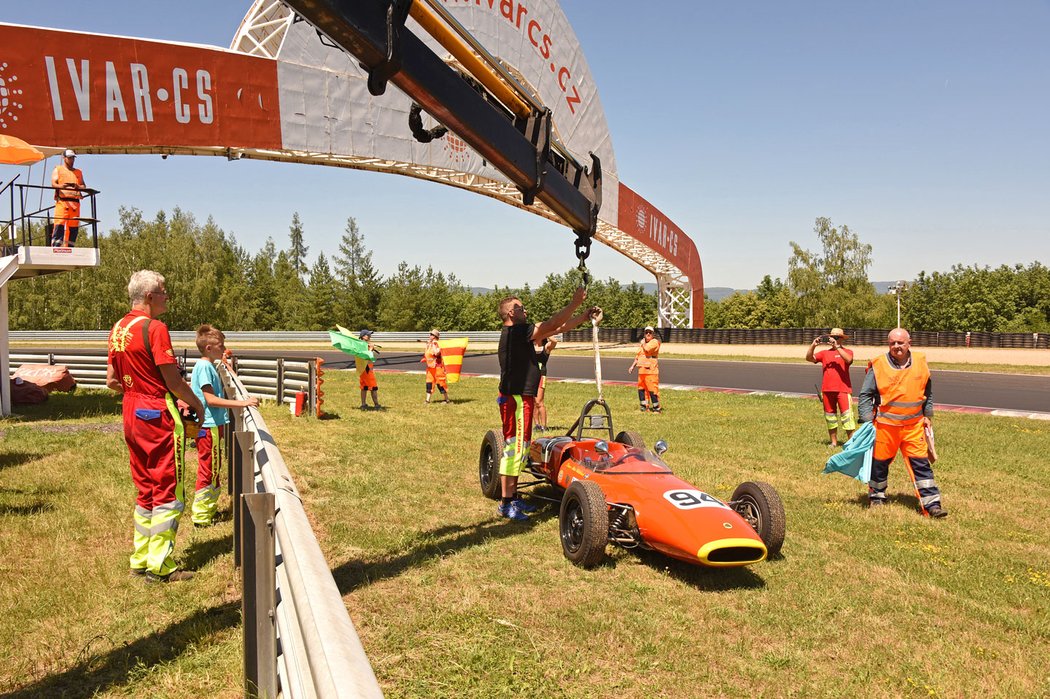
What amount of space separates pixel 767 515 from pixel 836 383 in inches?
213

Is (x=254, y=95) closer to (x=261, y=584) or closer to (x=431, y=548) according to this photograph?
(x=431, y=548)

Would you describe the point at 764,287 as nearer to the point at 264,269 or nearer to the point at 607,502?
the point at 264,269

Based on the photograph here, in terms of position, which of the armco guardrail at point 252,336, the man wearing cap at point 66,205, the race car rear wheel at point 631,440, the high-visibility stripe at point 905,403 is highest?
the man wearing cap at point 66,205

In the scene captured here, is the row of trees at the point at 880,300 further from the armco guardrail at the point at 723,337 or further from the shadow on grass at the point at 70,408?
the shadow on grass at the point at 70,408

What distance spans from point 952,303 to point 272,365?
2439 inches

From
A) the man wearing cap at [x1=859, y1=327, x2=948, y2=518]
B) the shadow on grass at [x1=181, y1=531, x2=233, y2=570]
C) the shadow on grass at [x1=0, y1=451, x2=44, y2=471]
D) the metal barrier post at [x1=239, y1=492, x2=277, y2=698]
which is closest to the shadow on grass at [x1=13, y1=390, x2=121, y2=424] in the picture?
the shadow on grass at [x1=0, y1=451, x2=44, y2=471]

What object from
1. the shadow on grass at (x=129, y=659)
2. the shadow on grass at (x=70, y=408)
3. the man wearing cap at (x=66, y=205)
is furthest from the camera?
the shadow on grass at (x=70, y=408)

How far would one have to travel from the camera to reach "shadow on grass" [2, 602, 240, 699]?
3.59m

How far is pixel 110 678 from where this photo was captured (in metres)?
3.71

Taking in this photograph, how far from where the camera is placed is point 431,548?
5.91 m

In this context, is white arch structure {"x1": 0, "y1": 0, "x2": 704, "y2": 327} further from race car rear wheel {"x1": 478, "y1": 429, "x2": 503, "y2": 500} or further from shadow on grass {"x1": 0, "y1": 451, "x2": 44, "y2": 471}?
shadow on grass {"x1": 0, "y1": 451, "x2": 44, "y2": 471}

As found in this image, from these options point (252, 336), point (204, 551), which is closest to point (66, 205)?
point (204, 551)

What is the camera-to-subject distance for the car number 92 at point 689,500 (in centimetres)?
541

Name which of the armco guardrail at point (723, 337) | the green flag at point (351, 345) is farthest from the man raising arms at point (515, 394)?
the armco guardrail at point (723, 337)
